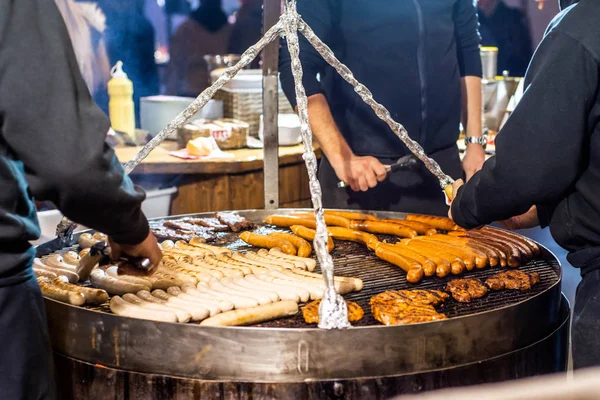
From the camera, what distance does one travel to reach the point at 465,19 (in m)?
4.64

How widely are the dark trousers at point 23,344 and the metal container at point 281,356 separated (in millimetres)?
298

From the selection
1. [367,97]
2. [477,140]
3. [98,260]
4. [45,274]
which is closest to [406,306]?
[367,97]

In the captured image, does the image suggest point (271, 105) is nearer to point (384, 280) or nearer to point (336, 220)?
point (336, 220)

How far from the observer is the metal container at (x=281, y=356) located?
239cm

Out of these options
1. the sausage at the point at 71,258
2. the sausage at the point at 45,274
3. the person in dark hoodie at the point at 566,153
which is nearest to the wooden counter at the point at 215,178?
the sausage at the point at 71,258

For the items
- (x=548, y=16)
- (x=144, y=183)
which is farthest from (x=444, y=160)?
(x=548, y=16)

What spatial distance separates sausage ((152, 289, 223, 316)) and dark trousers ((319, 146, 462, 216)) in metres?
1.94

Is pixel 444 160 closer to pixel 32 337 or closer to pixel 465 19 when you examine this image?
pixel 465 19

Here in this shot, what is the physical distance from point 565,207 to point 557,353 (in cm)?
68

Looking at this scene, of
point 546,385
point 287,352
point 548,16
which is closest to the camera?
point 546,385

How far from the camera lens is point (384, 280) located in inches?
126

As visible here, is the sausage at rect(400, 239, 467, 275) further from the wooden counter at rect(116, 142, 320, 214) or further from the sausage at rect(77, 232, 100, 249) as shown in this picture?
the wooden counter at rect(116, 142, 320, 214)

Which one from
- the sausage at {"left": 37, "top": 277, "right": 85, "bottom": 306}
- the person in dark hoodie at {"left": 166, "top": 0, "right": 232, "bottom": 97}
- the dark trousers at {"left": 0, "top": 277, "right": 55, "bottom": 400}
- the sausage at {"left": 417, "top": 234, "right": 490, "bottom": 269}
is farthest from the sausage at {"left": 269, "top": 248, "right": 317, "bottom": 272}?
the person in dark hoodie at {"left": 166, "top": 0, "right": 232, "bottom": 97}

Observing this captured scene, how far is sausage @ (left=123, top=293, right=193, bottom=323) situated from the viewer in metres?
2.60
